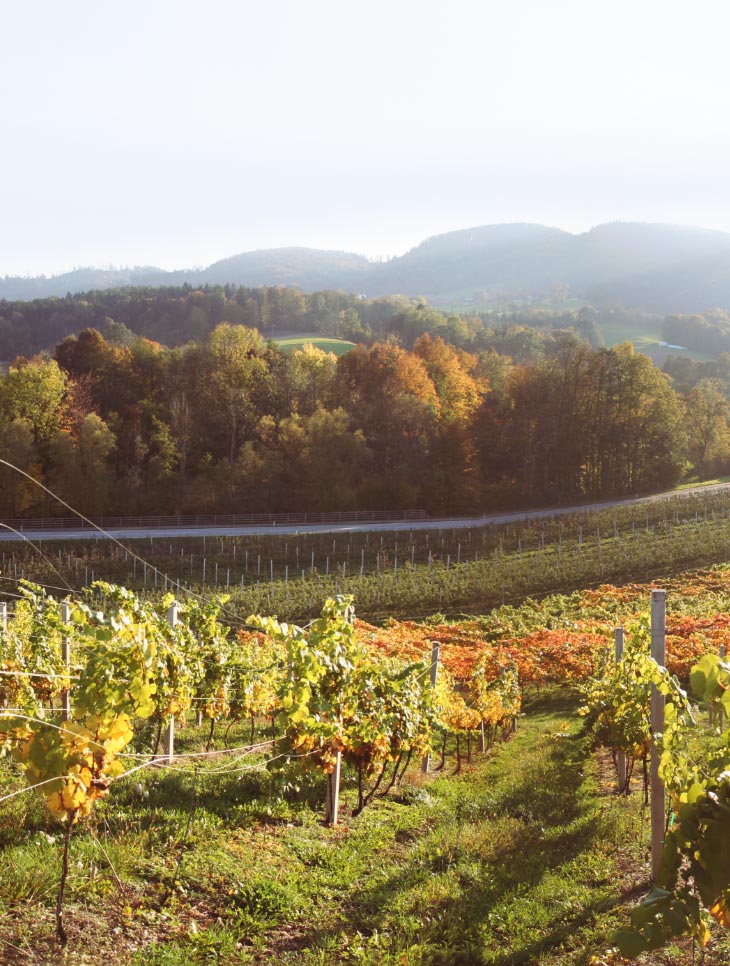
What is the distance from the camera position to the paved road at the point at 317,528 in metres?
38.3

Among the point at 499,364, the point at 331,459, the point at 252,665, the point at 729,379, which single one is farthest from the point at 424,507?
the point at 729,379

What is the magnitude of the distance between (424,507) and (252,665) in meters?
39.3

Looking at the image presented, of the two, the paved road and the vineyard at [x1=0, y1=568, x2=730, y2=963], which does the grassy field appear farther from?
the paved road

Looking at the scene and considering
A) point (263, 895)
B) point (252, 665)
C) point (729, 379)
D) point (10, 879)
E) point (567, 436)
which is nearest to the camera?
point (10, 879)

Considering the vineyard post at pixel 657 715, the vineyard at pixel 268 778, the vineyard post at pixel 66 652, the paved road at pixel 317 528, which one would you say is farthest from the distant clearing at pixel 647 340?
the vineyard post at pixel 657 715

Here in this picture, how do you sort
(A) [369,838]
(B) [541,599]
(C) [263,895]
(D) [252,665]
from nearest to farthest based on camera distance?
(C) [263,895] < (A) [369,838] < (D) [252,665] < (B) [541,599]

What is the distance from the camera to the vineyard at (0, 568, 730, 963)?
4594 mm

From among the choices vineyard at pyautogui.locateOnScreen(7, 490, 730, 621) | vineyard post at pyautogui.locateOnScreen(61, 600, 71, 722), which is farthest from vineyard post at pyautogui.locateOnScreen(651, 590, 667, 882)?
vineyard at pyautogui.locateOnScreen(7, 490, 730, 621)

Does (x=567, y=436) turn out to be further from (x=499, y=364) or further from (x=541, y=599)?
(x=541, y=599)

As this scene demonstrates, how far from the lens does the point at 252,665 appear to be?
9.48m

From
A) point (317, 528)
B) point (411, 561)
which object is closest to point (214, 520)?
point (317, 528)

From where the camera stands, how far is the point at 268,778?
307 inches

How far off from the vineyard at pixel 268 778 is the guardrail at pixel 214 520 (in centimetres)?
3266

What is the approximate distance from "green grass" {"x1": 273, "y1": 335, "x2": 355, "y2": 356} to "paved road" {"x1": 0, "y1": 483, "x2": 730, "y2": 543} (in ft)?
142
